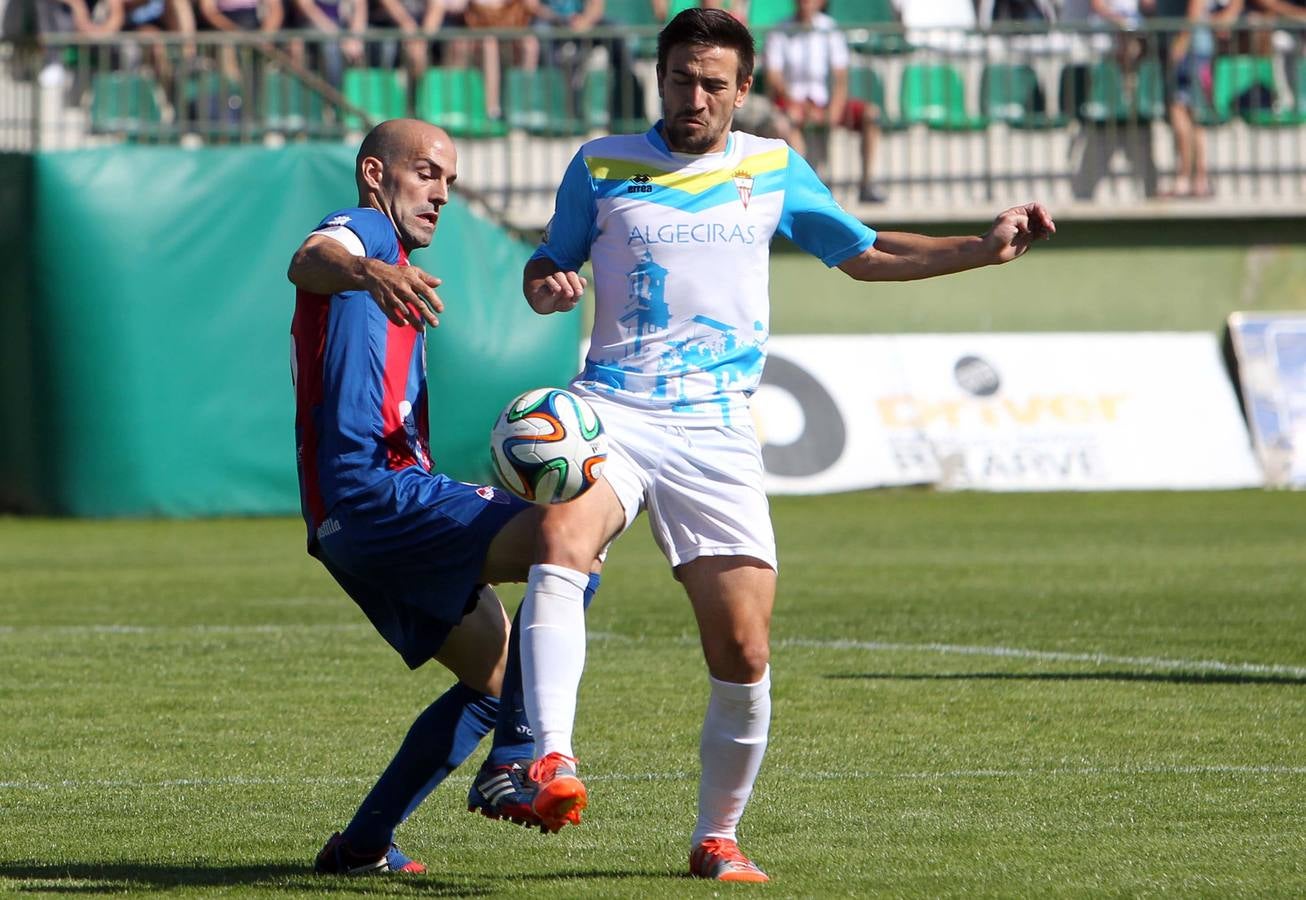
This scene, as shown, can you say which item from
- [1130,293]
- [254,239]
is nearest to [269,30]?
[254,239]

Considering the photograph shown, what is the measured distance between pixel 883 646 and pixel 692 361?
4888mm

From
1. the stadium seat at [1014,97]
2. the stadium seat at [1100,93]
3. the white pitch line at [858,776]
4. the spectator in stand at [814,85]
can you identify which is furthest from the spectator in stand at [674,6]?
the white pitch line at [858,776]

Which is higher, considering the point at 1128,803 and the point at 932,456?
the point at 1128,803

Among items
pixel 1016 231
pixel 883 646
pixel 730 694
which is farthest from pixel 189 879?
pixel 883 646

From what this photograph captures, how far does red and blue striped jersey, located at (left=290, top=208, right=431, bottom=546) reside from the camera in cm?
483

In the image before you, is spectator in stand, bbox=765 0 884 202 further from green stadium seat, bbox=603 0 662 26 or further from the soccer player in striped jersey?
the soccer player in striped jersey

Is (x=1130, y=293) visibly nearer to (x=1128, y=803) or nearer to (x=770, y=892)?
(x=1128, y=803)

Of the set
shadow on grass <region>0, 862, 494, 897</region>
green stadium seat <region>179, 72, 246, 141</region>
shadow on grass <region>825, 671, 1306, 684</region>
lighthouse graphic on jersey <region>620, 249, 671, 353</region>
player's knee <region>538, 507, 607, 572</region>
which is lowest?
shadow on grass <region>825, 671, 1306, 684</region>

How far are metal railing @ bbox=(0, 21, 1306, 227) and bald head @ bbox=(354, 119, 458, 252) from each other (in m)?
14.6

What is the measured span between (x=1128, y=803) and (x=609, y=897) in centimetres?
175

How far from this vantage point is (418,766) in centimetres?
502

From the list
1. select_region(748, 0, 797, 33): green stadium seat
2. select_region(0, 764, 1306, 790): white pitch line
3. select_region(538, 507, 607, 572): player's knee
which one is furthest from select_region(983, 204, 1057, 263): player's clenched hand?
select_region(748, 0, 797, 33): green stadium seat

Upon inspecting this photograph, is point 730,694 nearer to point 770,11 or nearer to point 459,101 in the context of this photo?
point 459,101

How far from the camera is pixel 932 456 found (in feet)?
63.7
